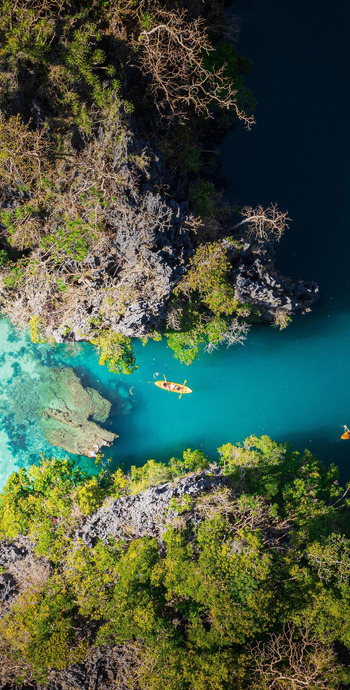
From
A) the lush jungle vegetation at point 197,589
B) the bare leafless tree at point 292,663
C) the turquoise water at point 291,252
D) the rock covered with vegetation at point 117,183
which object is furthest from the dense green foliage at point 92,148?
the bare leafless tree at point 292,663

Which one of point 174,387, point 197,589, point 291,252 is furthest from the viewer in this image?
point 174,387

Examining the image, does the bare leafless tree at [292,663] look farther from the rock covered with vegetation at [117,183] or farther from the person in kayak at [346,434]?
the rock covered with vegetation at [117,183]

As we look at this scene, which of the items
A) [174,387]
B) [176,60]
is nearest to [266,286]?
[174,387]

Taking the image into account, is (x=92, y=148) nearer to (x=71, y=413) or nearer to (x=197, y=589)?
(x=71, y=413)

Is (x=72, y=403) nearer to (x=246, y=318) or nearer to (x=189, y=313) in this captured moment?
(x=189, y=313)

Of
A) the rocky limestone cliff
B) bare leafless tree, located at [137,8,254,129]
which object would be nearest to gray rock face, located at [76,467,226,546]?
the rocky limestone cliff

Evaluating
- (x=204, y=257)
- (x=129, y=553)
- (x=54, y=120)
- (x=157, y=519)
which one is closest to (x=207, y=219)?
(x=204, y=257)
